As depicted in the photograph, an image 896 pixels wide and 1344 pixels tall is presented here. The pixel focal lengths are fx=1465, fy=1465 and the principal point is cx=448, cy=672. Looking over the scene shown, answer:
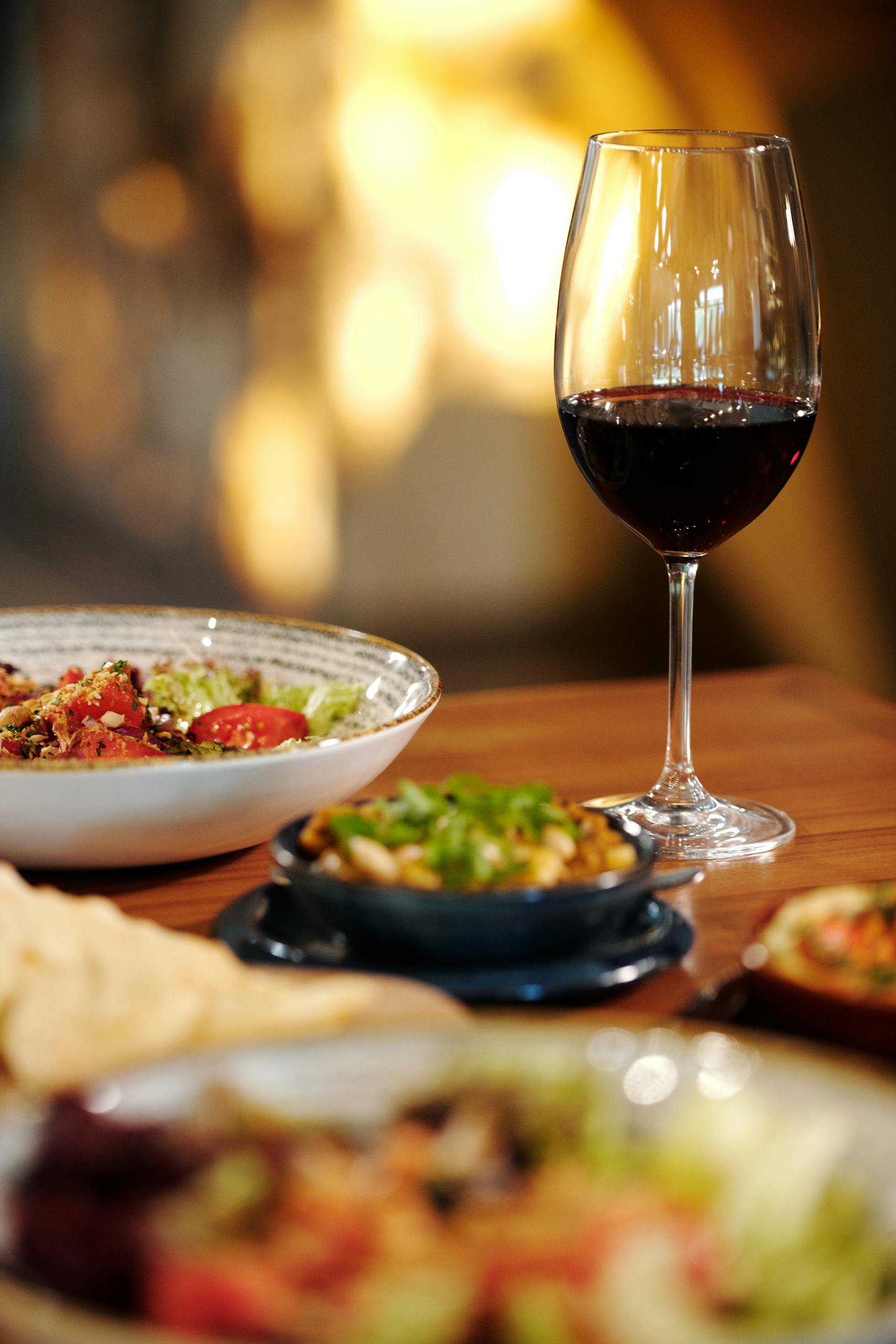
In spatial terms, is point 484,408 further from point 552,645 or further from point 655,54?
point 655,54

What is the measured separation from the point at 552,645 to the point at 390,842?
3767 mm

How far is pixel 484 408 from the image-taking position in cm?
434

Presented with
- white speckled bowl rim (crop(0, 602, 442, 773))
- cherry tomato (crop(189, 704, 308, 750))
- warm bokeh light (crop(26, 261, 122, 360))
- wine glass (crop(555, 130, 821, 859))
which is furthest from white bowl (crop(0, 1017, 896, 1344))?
warm bokeh light (crop(26, 261, 122, 360))

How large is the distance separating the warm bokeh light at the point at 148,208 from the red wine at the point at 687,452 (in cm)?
310

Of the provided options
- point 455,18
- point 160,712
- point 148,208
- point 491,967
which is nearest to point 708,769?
point 160,712

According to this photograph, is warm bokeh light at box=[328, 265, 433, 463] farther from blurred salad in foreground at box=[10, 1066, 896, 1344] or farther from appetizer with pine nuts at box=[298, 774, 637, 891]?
blurred salad in foreground at box=[10, 1066, 896, 1344]

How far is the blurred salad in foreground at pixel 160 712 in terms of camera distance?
104 cm

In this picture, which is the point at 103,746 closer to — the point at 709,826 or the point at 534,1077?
the point at 709,826

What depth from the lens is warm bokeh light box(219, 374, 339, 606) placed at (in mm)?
4062

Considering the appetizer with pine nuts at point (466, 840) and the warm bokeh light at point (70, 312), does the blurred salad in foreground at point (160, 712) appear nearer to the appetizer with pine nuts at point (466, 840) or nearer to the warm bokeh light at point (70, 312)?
the appetizer with pine nuts at point (466, 840)

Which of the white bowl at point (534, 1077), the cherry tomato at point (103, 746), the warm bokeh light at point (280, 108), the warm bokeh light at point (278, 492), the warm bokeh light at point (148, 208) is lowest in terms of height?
the warm bokeh light at point (278, 492)

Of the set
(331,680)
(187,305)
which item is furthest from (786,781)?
(187,305)

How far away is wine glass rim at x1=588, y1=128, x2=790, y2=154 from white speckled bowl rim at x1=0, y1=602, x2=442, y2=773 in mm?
376

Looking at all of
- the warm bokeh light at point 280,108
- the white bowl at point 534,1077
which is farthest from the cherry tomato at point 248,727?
the warm bokeh light at point 280,108
